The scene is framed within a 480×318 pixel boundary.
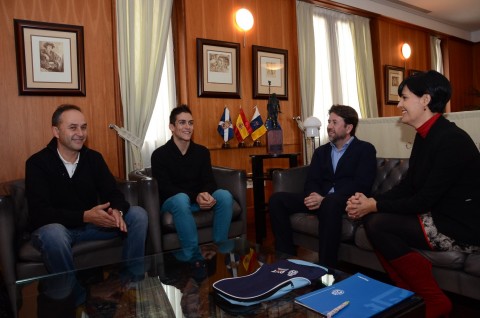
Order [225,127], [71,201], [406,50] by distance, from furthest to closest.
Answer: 1. [406,50]
2. [225,127]
3. [71,201]

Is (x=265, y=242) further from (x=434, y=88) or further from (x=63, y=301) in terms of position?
(x=63, y=301)

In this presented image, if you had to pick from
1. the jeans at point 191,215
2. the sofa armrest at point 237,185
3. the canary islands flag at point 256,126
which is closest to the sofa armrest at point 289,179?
the sofa armrest at point 237,185

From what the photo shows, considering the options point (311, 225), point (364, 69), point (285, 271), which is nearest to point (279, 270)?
point (285, 271)

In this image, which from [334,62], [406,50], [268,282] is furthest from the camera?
[406,50]

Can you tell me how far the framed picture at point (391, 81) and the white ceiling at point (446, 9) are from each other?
1.10 metres

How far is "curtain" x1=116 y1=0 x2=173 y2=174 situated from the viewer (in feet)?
12.8

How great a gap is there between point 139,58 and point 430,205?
3151 millimetres

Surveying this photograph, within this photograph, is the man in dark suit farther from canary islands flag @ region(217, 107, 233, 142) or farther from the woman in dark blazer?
canary islands flag @ region(217, 107, 233, 142)

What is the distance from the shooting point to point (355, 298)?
139 cm

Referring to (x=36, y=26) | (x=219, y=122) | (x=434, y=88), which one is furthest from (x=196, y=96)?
(x=434, y=88)

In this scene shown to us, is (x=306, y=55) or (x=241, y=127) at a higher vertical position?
(x=306, y=55)

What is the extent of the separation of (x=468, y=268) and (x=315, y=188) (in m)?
1.27

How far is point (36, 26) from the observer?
11.1 feet

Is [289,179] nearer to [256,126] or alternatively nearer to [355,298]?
[256,126]
